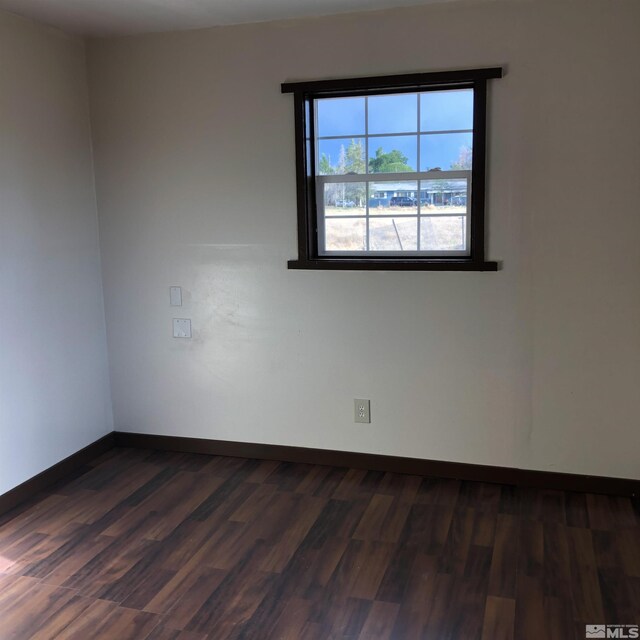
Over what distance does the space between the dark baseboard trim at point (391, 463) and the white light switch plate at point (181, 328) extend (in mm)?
640

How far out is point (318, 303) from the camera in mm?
3643

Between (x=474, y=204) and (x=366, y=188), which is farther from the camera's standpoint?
(x=366, y=188)

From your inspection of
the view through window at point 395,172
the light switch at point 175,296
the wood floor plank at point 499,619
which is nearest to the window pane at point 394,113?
the view through window at point 395,172

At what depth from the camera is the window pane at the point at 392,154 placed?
3.43 m

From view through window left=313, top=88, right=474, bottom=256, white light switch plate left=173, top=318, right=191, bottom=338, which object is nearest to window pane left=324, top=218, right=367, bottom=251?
view through window left=313, top=88, right=474, bottom=256

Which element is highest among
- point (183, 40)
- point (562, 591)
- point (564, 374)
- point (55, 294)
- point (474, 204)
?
point (183, 40)

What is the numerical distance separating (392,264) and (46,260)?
1837mm

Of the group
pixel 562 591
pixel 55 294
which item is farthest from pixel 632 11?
pixel 55 294

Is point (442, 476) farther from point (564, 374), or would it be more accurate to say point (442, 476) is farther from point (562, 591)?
point (562, 591)

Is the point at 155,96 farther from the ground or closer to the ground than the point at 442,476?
farther from the ground

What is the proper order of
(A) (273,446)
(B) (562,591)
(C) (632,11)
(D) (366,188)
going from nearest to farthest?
(B) (562,591)
(C) (632,11)
(D) (366,188)
(A) (273,446)

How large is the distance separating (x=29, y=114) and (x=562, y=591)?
10.8ft

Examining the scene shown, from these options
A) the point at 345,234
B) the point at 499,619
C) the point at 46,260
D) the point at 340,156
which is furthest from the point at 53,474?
the point at 499,619

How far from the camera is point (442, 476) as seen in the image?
11.7 ft
